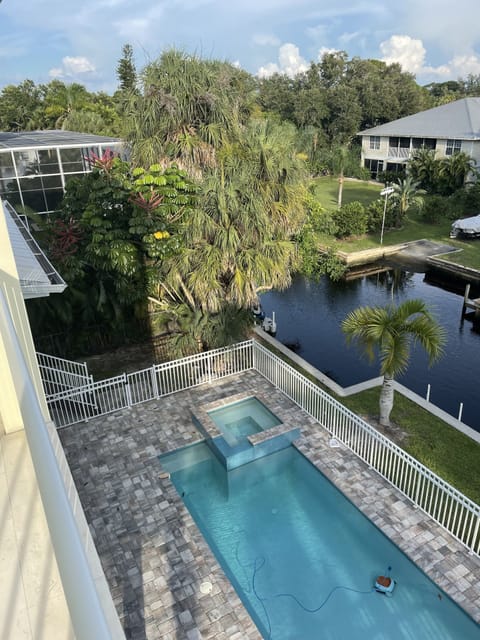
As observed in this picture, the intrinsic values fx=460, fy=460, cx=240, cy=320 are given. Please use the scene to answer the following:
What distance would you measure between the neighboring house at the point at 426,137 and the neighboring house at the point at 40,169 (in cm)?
2863

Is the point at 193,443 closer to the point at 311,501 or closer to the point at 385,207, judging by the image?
the point at 311,501

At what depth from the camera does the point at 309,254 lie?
1458cm

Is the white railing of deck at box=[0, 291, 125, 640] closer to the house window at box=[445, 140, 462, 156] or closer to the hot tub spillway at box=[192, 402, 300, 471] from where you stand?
the hot tub spillway at box=[192, 402, 300, 471]

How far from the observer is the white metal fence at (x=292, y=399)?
8062 mm

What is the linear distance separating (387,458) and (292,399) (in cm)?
305

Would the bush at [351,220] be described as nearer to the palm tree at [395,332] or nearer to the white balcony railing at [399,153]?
the white balcony railing at [399,153]

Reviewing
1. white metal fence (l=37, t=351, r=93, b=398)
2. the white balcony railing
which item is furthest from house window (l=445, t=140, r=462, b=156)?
white metal fence (l=37, t=351, r=93, b=398)

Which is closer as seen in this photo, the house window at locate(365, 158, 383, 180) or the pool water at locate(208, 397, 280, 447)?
the pool water at locate(208, 397, 280, 447)

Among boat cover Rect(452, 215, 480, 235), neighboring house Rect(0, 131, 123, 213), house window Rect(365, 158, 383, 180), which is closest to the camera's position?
neighboring house Rect(0, 131, 123, 213)

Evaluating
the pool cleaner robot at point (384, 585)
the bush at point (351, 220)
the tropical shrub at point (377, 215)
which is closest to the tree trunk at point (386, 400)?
the pool cleaner robot at point (384, 585)

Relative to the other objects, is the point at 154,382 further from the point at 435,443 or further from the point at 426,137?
the point at 426,137

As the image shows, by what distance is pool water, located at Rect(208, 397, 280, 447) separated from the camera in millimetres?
10789

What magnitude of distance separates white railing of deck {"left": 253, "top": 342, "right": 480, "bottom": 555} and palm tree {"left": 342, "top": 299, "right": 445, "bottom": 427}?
138 cm

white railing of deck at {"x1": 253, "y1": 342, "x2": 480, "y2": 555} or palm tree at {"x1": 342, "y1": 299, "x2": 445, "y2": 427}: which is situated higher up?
palm tree at {"x1": 342, "y1": 299, "x2": 445, "y2": 427}
